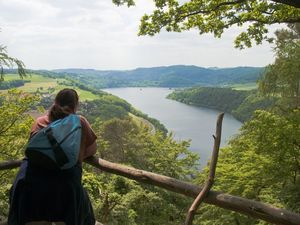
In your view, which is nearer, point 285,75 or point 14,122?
point 14,122

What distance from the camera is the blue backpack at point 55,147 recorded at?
257cm

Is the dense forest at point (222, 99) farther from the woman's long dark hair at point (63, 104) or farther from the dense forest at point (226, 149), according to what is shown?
the woman's long dark hair at point (63, 104)

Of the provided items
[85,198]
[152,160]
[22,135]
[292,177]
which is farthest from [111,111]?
[85,198]

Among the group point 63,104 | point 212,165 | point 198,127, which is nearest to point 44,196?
point 63,104

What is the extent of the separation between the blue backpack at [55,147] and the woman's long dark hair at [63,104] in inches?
7.4

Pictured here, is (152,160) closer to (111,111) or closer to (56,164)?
(56,164)

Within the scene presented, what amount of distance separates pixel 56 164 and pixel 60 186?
17cm

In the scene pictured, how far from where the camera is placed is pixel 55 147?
2.58 metres

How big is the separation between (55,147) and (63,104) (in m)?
0.45

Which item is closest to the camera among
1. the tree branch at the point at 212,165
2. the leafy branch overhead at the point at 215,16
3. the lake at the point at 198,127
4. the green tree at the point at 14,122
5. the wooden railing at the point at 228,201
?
the tree branch at the point at 212,165

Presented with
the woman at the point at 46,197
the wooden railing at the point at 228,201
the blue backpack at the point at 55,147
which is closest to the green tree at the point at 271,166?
the wooden railing at the point at 228,201

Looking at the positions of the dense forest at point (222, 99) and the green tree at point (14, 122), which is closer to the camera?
the green tree at point (14, 122)

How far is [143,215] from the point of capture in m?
18.3

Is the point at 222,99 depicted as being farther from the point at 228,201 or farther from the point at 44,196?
the point at 44,196
